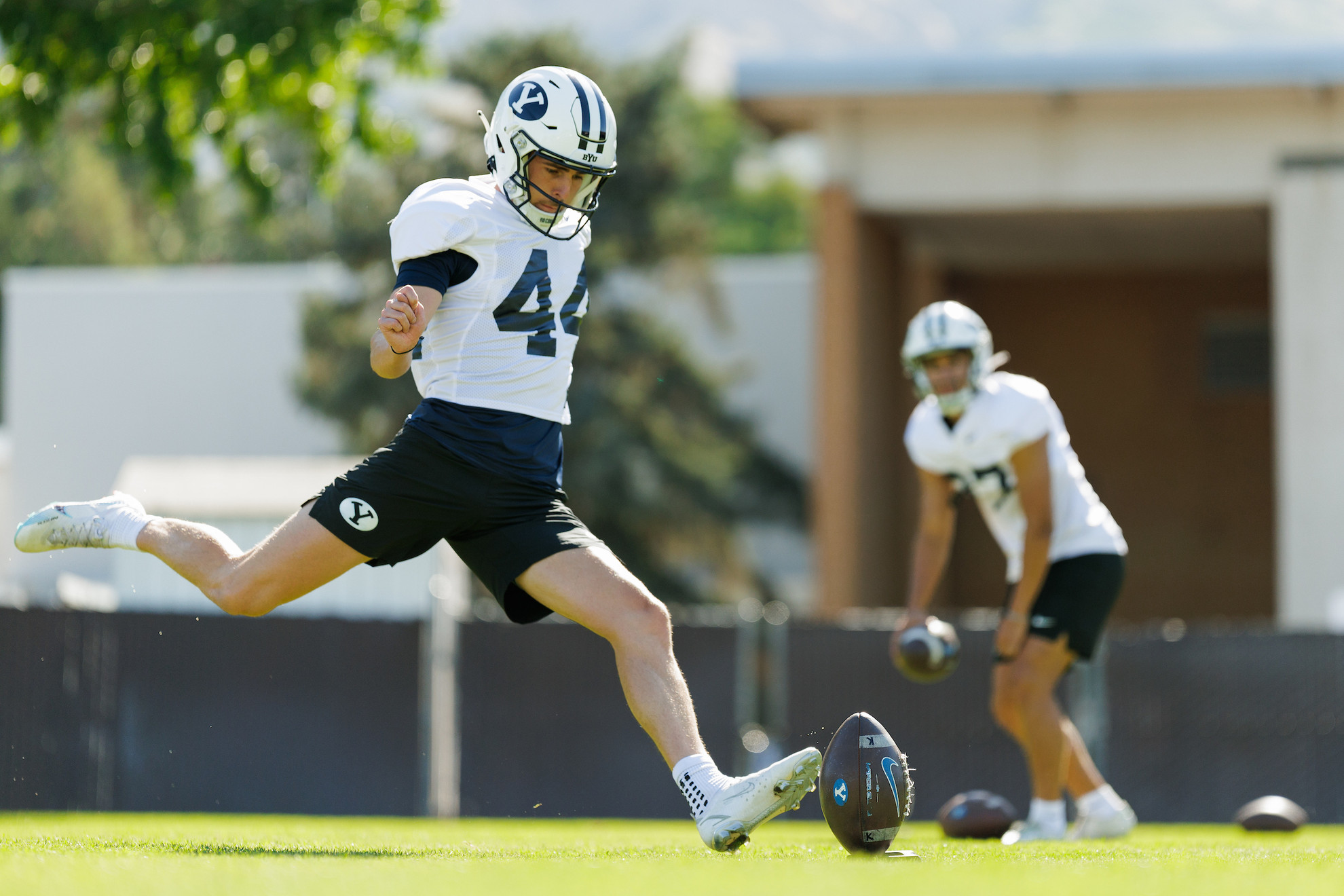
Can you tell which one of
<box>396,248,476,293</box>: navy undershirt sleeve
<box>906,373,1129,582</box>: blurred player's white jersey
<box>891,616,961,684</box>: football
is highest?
<box>396,248,476,293</box>: navy undershirt sleeve

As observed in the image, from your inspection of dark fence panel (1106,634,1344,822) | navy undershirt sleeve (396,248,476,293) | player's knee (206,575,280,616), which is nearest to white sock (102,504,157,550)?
player's knee (206,575,280,616)

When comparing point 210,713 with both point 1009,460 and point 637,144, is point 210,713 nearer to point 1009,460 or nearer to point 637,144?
point 1009,460

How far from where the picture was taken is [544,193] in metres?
5.25

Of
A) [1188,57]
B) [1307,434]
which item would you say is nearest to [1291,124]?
[1188,57]

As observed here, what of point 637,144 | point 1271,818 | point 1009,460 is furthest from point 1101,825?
point 637,144

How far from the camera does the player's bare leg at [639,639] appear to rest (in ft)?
16.4

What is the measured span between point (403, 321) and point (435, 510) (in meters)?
0.67

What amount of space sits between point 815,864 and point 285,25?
7.56 meters

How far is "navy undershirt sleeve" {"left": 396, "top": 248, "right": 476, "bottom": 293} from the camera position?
5.00 metres

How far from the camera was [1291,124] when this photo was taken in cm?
1712

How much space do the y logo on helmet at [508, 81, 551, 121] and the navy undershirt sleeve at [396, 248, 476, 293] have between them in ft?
1.51

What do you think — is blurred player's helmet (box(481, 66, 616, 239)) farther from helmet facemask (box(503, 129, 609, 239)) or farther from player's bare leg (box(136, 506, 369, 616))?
player's bare leg (box(136, 506, 369, 616))

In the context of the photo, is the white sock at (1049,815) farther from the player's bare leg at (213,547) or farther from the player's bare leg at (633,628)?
the player's bare leg at (213,547)

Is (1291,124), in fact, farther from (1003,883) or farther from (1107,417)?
(1003,883)
